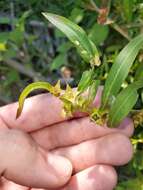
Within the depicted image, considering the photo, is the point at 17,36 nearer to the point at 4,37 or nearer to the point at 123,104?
the point at 4,37

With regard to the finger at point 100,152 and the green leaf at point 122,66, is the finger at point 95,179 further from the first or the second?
the green leaf at point 122,66

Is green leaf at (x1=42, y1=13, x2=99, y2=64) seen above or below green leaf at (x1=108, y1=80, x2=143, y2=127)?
above

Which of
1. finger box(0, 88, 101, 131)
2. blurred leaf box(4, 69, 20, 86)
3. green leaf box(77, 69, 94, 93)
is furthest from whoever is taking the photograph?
blurred leaf box(4, 69, 20, 86)

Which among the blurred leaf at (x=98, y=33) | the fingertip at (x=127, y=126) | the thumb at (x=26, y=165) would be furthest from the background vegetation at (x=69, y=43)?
the thumb at (x=26, y=165)

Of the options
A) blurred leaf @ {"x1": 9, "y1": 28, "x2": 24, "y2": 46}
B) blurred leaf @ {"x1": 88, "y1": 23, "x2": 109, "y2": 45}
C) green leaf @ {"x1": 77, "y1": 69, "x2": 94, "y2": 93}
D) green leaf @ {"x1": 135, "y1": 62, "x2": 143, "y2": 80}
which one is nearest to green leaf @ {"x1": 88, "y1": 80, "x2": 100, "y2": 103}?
green leaf @ {"x1": 77, "y1": 69, "x2": 94, "y2": 93}

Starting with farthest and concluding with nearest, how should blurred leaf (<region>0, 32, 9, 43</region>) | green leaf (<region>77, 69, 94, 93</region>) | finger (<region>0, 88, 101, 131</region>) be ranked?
blurred leaf (<region>0, 32, 9, 43</region>) → finger (<region>0, 88, 101, 131</region>) → green leaf (<region>77, 69, 94, 93</region>)

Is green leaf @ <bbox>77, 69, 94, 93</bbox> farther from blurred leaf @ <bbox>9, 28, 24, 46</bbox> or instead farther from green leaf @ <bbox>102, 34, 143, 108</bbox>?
blurred leaf @ <bbox>9, 28, 24, 46</bbox>

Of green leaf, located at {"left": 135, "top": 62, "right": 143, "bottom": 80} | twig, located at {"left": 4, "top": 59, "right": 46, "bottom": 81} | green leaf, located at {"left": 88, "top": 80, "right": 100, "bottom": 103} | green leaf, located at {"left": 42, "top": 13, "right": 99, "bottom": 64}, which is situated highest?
green leaf, located at {"left": 42, "top": 13, "right": 99, "bottom": 64}
